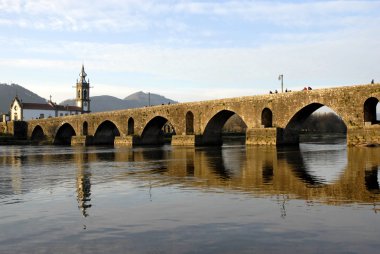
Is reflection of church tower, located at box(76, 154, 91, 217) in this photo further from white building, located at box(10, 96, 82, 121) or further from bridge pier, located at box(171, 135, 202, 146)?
white building, located at box(10, 96, 82, 121)

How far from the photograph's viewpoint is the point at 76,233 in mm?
10438

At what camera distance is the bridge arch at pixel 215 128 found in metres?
63.5

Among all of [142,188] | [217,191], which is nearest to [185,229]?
[217,191]

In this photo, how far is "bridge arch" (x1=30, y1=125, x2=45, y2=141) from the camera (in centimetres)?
11856

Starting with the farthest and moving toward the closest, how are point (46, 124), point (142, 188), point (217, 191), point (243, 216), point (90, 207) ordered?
1. point (46, 124)
2. point (142, 188)
3. point (217, 191)
4. point (90, 207)
5. point (243, 216)

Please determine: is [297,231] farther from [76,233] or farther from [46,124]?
[46,124]

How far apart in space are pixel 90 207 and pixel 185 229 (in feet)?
14.4

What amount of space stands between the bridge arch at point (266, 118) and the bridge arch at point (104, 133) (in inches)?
1627

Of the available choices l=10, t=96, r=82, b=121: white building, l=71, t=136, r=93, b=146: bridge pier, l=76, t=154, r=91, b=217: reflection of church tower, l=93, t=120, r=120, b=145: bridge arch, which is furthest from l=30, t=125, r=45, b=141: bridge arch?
l=76, t=154, r=91, b=217: reflection of church tower

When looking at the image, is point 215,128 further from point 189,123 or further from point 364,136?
point 364,136

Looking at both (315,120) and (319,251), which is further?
(315,120)

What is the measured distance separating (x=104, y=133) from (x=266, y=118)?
47023 mm

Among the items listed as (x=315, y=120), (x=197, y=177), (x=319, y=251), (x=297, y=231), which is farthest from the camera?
(x=315, y=120)

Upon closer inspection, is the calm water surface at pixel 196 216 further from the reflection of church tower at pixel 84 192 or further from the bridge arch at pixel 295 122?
the bridge arch at pixel 295 122
